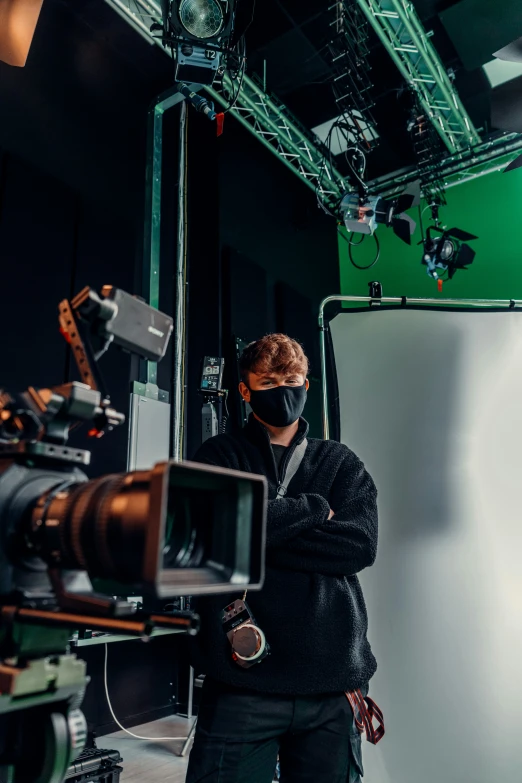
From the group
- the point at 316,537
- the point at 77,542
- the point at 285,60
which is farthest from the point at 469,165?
the point at 77,542

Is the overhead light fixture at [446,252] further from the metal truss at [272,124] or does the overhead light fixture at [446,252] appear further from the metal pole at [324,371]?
the metal pole at [324,371]

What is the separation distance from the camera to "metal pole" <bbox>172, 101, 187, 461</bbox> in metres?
2.97

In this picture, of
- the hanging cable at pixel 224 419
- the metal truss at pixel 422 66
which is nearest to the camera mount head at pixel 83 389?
the hanging cable at pixel 224 419

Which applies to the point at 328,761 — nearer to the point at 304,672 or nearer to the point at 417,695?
the point at 304,672

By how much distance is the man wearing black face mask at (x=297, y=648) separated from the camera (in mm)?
1088

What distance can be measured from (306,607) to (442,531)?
1.23 meters

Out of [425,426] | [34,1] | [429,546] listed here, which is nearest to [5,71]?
[34,1]

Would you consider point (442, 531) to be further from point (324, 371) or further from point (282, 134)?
point (282, 134)

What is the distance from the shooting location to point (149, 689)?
3014mm

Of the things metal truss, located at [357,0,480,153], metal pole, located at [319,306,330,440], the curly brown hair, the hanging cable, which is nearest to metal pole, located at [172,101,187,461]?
the hanging cable

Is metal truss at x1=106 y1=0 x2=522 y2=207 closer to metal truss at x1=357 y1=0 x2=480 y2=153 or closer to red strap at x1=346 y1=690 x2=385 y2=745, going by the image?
metal truss at x1=357 y1=0 x2=480 y2=153

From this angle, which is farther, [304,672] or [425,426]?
[425,426]

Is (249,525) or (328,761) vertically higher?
(249,525)

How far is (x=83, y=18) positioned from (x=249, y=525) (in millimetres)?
3414
